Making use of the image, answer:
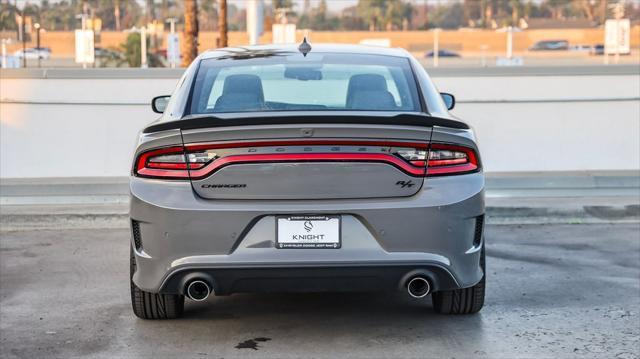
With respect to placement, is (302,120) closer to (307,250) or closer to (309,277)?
(307,250)

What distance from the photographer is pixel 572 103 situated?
12609mm

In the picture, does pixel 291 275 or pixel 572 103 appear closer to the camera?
pixel 291 275

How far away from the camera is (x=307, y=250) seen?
5.14 metres

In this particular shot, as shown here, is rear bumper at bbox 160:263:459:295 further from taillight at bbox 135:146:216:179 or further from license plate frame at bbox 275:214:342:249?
taillight at bbox 135:146:216:179

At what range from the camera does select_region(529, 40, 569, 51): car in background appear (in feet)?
258

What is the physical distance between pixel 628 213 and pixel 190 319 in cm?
558

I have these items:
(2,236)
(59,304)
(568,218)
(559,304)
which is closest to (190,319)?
(59,304)

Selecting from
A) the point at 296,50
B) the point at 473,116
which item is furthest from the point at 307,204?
the point at 473,116

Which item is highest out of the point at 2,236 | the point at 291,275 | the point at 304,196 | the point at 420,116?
the point at 420,116

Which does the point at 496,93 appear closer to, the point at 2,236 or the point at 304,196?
the point at 2,236

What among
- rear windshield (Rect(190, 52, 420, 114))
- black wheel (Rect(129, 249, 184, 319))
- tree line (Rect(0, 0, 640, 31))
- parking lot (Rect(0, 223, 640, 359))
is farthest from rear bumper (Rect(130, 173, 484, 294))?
tree line (Rect(0, 0, 640, 31))

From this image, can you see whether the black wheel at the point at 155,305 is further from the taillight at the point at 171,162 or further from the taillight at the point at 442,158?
the taillight at the point at 442,158

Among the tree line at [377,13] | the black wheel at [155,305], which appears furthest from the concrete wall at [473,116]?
the tree line at [377,13]

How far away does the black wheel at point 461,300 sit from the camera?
236 inches
